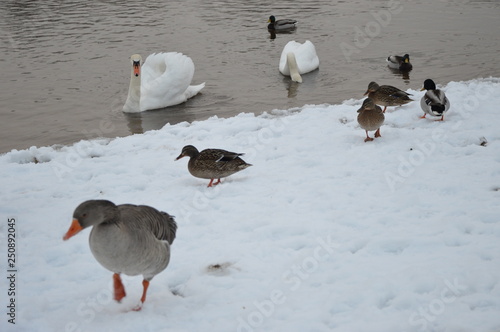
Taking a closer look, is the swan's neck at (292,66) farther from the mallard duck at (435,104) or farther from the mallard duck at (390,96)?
the mallard duck at (435,104)

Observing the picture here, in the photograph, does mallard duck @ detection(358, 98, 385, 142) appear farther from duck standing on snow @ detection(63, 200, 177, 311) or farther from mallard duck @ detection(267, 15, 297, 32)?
mallard duck @ detection(267, 15, 297, 32)

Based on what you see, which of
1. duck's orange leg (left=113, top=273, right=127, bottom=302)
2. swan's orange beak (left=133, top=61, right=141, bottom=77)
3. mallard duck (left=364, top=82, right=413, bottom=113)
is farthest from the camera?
swan's orange beak (left=133, top=61, right=141, bottom=77)

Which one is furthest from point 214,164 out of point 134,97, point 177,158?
point 134,97

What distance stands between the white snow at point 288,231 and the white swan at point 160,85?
4407mm

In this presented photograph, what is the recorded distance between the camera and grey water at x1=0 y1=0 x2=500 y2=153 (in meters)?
14.3

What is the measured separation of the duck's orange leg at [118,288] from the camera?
4.75 meters

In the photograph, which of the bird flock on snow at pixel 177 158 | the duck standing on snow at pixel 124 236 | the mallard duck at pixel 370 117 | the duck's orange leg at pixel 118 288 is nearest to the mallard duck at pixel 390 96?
the bird flock on snow at pixel 177 158

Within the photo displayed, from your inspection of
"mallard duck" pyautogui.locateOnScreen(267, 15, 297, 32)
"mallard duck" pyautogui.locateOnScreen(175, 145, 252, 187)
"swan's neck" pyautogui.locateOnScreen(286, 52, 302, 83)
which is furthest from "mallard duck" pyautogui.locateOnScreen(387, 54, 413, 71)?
"mallard duck" pyautogui.locateOnScreen(175, 145, 252, 187)

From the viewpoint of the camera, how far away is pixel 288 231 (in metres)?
6.15

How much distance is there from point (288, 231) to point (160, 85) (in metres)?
9.19

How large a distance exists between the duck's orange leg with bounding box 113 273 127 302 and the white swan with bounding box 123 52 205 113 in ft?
33.3

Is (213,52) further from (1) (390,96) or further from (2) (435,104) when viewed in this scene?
(2) (435,104)

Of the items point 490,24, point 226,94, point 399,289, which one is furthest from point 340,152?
point 490,24

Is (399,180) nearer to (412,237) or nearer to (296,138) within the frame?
(412,237)
